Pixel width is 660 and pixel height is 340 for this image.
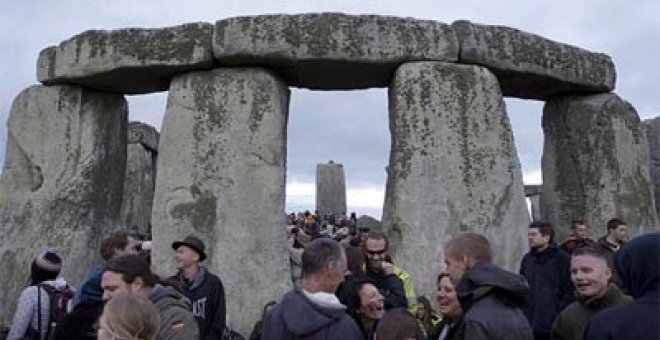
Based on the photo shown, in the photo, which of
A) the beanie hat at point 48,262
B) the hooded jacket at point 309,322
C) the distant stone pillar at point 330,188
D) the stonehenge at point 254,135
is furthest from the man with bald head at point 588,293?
the distant stone pillar at point 330,188

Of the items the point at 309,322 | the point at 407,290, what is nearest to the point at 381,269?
the point at 407,290

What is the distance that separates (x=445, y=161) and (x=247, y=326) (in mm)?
2197

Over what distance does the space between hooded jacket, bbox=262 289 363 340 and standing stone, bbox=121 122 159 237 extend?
9.45 metres

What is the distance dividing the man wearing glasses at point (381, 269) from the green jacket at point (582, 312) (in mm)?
1330

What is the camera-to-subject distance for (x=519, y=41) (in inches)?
308

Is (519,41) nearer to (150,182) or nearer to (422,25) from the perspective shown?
(422,25)

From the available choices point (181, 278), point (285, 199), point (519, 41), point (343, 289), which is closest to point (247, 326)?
point (285, 199)

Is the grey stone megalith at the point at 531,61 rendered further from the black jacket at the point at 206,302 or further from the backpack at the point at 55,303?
the backpack at the point at 55,303

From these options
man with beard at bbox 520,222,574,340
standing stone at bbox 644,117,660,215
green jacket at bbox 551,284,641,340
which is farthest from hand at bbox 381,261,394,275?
standing stone at bbox 644,117,660,215

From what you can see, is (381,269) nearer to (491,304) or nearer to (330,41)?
(491,304)

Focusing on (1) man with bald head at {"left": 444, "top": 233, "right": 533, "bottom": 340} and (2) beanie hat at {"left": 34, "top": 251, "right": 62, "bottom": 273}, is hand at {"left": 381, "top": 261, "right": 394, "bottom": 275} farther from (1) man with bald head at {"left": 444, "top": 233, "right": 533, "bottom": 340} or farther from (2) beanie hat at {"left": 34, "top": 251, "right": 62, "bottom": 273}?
(2) beanie hat at {"left": 34, "top": 251, "right": 62, "bottom": 273}

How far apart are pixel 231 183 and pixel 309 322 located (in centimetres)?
410

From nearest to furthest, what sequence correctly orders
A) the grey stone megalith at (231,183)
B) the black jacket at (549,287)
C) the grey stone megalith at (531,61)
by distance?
the black jacket at (549,287), the grey stone megalith at (231,183), the grey stone megalith at (531,61)

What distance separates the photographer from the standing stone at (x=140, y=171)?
1281 centimetres
